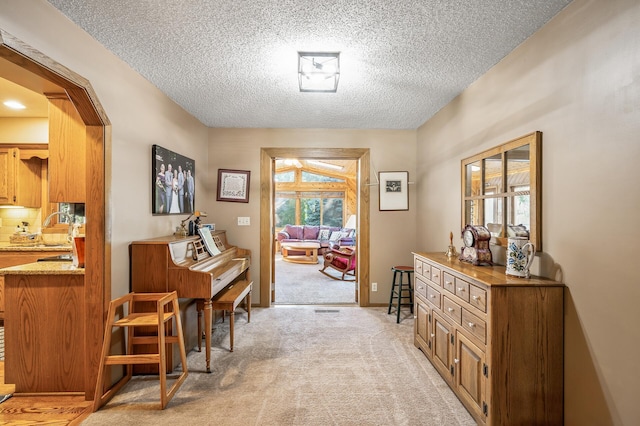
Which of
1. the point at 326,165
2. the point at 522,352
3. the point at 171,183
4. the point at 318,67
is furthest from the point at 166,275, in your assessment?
the point at 326,165

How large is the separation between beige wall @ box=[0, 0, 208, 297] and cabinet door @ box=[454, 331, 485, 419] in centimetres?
254

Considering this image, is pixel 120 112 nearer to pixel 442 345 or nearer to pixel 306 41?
pixel 306 41

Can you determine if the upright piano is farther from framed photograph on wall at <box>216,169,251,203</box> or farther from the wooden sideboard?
the wooden sideboard

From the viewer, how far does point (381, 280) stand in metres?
4.06

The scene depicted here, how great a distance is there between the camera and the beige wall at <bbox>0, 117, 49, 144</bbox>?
3590 mm

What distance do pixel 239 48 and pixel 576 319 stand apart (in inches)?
106

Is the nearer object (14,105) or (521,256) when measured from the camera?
(521,256)

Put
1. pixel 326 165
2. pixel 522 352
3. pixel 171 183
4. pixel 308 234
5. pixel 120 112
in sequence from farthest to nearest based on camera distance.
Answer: pixel 326 165 → pixel 308 234 → pixel 171 183 → pixel 120 112 → pixel 522 352

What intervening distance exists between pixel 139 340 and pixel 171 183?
1.51 m

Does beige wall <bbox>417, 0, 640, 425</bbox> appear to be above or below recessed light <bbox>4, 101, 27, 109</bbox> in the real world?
below

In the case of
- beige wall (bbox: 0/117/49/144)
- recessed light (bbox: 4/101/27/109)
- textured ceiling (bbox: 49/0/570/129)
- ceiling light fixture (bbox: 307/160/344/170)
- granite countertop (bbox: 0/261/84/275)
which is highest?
ceiling light fixture (bbox: 307/160/344/170)

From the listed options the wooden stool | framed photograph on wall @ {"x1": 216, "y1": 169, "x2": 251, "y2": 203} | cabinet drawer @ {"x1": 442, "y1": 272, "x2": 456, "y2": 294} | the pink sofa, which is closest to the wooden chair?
the pink sofa

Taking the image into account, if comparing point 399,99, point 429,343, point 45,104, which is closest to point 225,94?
point 399,99

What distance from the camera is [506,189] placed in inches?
85.7
